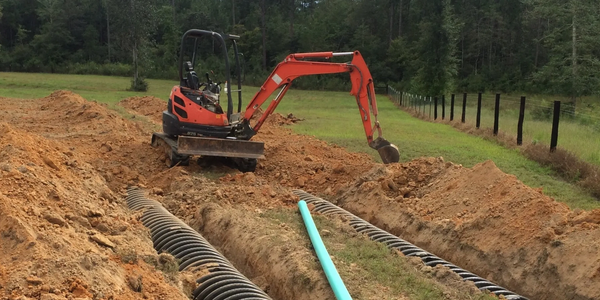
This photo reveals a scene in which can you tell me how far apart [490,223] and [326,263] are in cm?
269

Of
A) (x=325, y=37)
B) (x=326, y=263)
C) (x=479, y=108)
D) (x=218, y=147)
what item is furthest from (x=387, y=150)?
(x=325, y=37)

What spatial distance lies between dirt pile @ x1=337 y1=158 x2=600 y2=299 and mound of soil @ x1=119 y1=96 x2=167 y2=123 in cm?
1404

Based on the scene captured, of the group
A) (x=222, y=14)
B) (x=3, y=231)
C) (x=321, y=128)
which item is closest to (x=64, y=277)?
(x=3, y=231)

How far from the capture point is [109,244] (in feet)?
17.6

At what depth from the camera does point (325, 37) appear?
68.9 meters

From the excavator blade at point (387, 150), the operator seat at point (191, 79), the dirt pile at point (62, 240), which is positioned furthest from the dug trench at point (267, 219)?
the operator seat at point (191, 79)

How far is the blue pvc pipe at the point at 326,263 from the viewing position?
5.09 m

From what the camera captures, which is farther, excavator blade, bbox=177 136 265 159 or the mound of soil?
the mound of soil

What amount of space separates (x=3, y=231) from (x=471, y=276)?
489 centimetres

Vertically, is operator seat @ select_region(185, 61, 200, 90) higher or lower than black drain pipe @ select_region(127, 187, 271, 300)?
higher

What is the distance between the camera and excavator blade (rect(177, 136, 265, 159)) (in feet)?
35.1

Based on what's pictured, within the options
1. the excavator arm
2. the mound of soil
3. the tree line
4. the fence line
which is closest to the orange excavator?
the excavator arm

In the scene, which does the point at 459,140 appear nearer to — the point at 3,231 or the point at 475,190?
the point at 475,190

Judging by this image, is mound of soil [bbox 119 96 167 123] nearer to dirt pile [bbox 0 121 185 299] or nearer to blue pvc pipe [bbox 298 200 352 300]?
dirt pile [bbox 0 121 185 299]
